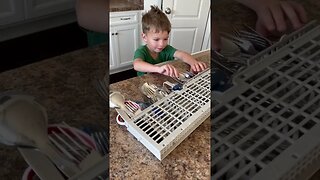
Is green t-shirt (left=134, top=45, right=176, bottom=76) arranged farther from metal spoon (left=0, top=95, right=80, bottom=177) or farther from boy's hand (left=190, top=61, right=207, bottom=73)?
metal spoon (left=0, top=95, right=80, bottom=177)

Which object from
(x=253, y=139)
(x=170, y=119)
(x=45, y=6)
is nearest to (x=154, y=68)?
(x=170, y=119)

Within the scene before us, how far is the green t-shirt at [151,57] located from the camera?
2.72 feet

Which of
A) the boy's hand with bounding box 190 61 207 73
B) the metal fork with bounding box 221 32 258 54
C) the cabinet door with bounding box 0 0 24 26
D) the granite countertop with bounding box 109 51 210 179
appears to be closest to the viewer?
the cabinet door with bounding box 0 0 24 26

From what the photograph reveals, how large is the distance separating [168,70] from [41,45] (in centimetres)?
61

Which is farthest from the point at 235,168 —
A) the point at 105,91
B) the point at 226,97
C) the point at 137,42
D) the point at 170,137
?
the point at 137,42

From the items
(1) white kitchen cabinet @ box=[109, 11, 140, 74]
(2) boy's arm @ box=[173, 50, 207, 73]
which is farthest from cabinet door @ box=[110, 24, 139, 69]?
(2) boy's arm @ box=[173, 50, 207, 73]

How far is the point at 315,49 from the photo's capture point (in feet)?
1.24

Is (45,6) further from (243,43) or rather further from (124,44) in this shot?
(124,44)

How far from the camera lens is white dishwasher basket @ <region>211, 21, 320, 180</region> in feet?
1.23

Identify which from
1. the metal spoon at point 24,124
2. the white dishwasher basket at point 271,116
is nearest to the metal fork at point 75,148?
the metal spoon at point 24,124

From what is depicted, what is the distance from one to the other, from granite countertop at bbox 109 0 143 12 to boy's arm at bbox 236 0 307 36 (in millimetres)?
462

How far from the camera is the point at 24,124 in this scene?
27 cm

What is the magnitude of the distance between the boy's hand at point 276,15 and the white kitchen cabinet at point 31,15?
16 cm

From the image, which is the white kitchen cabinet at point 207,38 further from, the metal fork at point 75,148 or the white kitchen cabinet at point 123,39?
the metal fork at point 75,148
